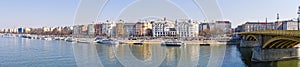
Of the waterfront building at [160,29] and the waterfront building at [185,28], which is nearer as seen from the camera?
the waterfront building at [185,28]

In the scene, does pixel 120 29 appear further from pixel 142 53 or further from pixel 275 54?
pixel 275 54

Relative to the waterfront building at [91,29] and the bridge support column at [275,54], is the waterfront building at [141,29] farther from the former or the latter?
the bridge support column at [275,54]

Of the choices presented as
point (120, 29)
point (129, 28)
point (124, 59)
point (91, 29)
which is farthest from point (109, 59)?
point (91, 29)

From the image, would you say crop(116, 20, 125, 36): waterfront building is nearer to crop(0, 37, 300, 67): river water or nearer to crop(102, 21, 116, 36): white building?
crop(102, 21, 116, 36): white building

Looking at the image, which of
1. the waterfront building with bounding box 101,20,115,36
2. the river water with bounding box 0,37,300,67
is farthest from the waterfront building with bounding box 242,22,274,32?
the river water with bounding box 0,37,300,67

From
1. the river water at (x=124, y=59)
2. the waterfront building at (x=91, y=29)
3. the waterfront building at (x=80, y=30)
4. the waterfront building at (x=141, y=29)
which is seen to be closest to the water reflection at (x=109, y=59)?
the river water at (x=124, y=59)

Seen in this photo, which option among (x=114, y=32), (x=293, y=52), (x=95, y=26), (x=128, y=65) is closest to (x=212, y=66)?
(x=128, y=65)

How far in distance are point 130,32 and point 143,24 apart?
3982 millimetres

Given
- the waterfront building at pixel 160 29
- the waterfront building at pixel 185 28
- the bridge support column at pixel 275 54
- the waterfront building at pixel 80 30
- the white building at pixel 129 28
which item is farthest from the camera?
the waterfront building at pixel 80 30

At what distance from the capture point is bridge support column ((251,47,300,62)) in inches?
659

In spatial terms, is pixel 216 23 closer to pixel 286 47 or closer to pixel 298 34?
pixel 286 47

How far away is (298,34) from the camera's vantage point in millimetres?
11766

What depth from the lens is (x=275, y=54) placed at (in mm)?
16859

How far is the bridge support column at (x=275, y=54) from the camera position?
16.8 m
